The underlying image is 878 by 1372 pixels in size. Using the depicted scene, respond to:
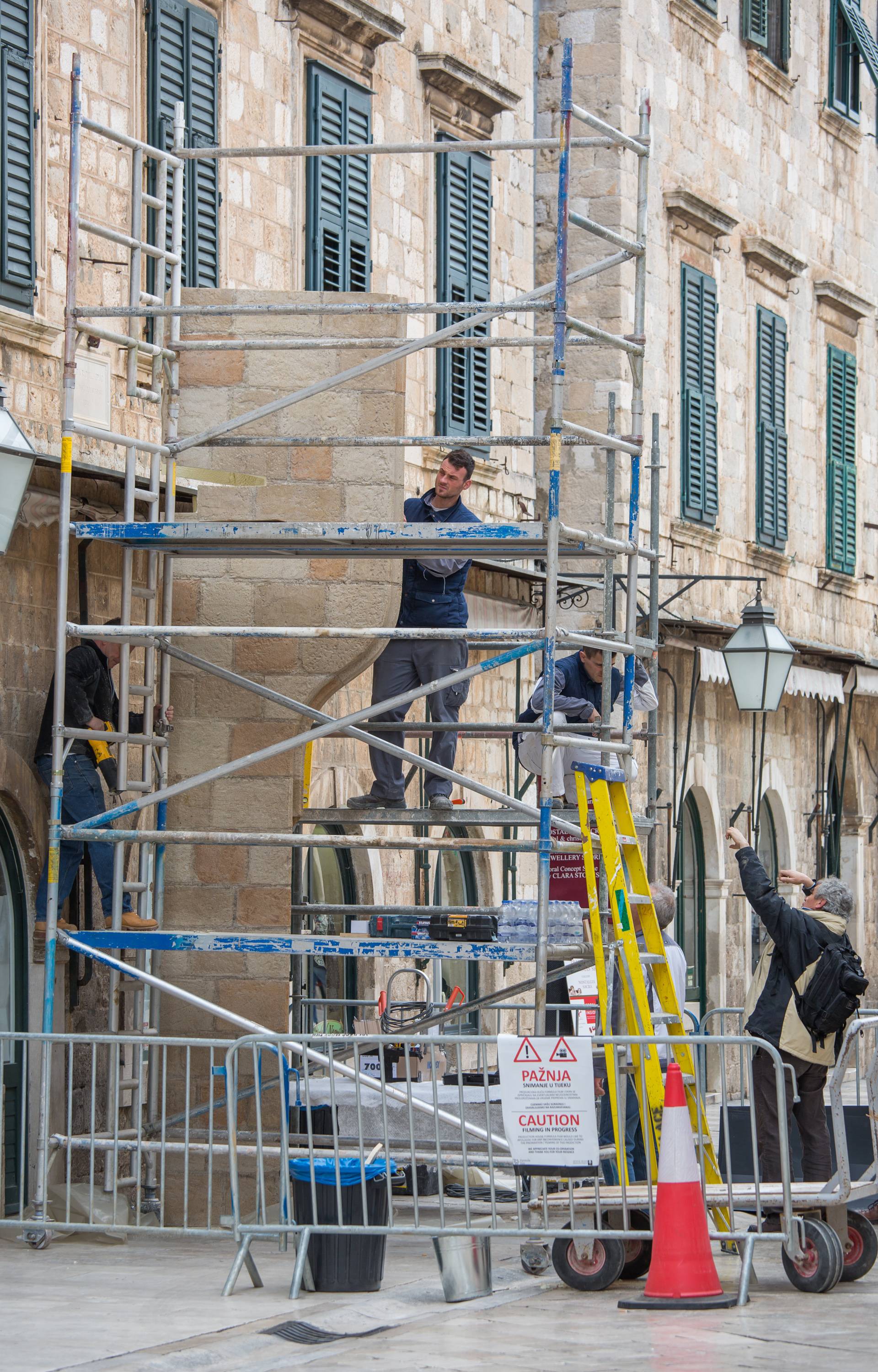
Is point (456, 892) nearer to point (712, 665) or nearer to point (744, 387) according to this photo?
point (712, 665)

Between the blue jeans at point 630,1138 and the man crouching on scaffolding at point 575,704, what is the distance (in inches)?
59.4

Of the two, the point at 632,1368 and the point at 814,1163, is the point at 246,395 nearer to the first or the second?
the point at 814,1163

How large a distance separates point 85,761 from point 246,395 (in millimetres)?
1956

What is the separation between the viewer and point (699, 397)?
2066 centimetres

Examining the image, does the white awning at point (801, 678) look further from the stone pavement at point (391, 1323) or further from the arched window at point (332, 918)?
the stone pavement at point (391, 1323)

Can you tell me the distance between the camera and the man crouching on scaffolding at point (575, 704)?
11250mm

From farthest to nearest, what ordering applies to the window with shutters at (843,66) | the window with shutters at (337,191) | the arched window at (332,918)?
the window with shutters at (843,66)
the arched window at (332,918)
the window with shutters at (337,191)

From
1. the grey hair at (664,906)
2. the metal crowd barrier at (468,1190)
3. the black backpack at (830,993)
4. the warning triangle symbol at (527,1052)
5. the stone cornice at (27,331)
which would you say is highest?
the stone cornice at (27,331)

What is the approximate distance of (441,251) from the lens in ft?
54.9

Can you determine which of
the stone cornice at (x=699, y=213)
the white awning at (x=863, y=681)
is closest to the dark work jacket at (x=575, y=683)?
the stone cornice at (x=699, y=213)

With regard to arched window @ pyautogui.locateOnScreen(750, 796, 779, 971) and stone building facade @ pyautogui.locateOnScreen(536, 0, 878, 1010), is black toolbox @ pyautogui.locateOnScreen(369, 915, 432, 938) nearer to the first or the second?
stone building facade @ pyautogui.locateOnScreen(536, 0, 878, 1010)

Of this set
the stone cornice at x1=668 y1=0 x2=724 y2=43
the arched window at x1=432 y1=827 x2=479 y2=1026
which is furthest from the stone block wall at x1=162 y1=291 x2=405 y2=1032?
the stone cornice at x1=668 y1=0 x2=724 y2=43

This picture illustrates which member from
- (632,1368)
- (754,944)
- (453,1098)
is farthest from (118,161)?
(754,944)

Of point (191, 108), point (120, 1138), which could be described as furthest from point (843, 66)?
point (120, 1138)
